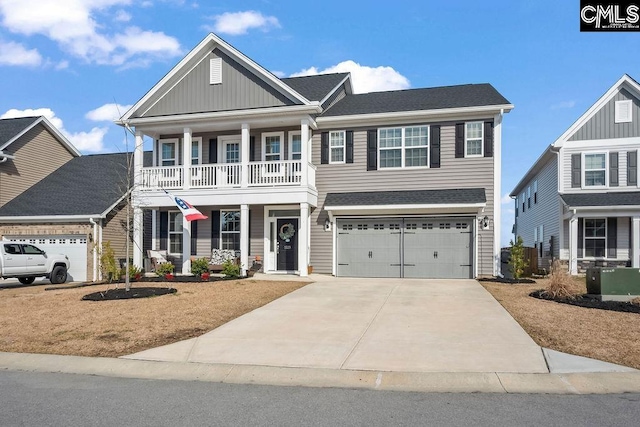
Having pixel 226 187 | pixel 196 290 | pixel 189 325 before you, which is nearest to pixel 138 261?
pixel 226 187

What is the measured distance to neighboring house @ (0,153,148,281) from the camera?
2083 cm

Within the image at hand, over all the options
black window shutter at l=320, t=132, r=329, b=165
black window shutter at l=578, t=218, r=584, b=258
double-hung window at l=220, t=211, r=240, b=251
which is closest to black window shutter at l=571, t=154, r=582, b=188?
black window shutter at l=578, t=218, r=584, b=258

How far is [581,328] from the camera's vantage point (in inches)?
380

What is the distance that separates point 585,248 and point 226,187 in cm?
1452

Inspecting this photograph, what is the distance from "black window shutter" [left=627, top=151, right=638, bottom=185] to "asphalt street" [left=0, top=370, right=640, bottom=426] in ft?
55.9

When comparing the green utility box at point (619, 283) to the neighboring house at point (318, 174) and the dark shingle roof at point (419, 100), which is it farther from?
the dark shingle roof at point (419, 100)

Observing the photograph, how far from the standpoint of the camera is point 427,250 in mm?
19094

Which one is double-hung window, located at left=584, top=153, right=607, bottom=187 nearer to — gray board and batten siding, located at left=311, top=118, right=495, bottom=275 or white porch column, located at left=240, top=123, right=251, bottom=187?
gray board and batten siding, located at left=311, top=118, right=495, bottom=275

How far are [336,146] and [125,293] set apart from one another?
9.72 m

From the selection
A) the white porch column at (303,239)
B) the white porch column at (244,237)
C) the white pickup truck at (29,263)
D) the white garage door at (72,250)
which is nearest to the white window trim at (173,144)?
the white garage door at (72,250)

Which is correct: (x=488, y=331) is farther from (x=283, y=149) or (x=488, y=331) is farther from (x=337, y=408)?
(x=283, y=149)

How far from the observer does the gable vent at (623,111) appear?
20.8 meters

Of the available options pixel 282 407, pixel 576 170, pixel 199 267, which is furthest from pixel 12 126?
pixel 576 170

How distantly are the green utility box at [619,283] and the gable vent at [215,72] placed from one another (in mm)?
14705
